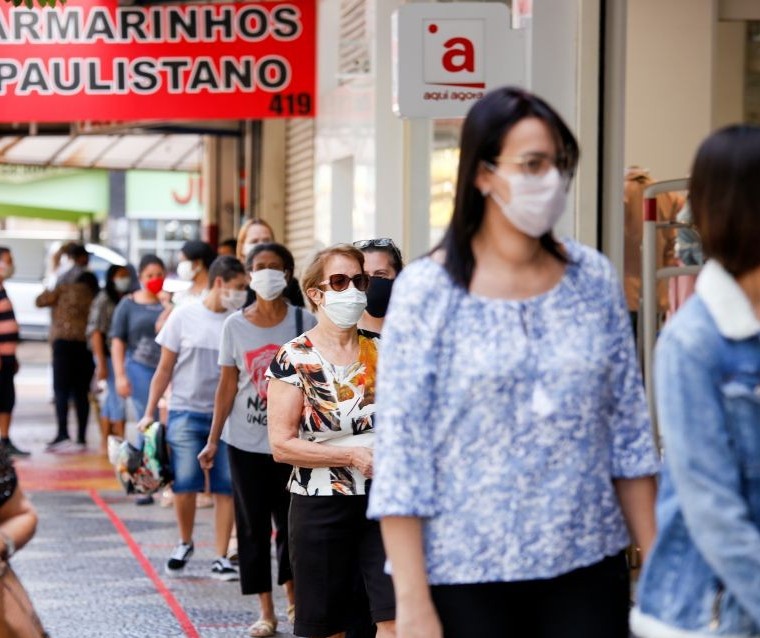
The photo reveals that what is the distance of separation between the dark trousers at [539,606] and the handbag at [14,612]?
3.87ft

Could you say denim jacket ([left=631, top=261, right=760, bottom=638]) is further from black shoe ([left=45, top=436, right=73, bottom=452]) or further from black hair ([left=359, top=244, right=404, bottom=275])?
black shoe ([left=45, top=436, right=73, bottom=452])

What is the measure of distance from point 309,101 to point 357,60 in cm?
52

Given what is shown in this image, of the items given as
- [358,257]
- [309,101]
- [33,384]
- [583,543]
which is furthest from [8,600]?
[33,384]

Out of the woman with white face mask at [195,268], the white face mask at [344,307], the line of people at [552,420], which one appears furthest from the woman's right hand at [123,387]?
the line of people at [552,420]

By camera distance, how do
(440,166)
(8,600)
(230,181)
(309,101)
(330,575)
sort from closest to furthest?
(8,600) → (330,575) → (440,166) → (309,101) → (230,181)

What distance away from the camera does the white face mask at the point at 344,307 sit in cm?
605

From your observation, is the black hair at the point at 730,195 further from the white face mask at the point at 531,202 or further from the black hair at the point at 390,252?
the black hair at the point at 390,252

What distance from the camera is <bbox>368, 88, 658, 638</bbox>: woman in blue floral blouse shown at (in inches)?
131

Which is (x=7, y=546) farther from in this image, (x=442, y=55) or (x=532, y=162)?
(x=442, y=55)

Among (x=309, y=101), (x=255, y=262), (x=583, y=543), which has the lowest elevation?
(x=583, y=543)

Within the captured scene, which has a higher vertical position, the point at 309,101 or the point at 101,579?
the point at 309,101

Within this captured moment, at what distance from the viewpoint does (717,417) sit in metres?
2.94

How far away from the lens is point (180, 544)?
385 inches

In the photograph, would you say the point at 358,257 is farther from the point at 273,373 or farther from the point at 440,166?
the point at 440,166
